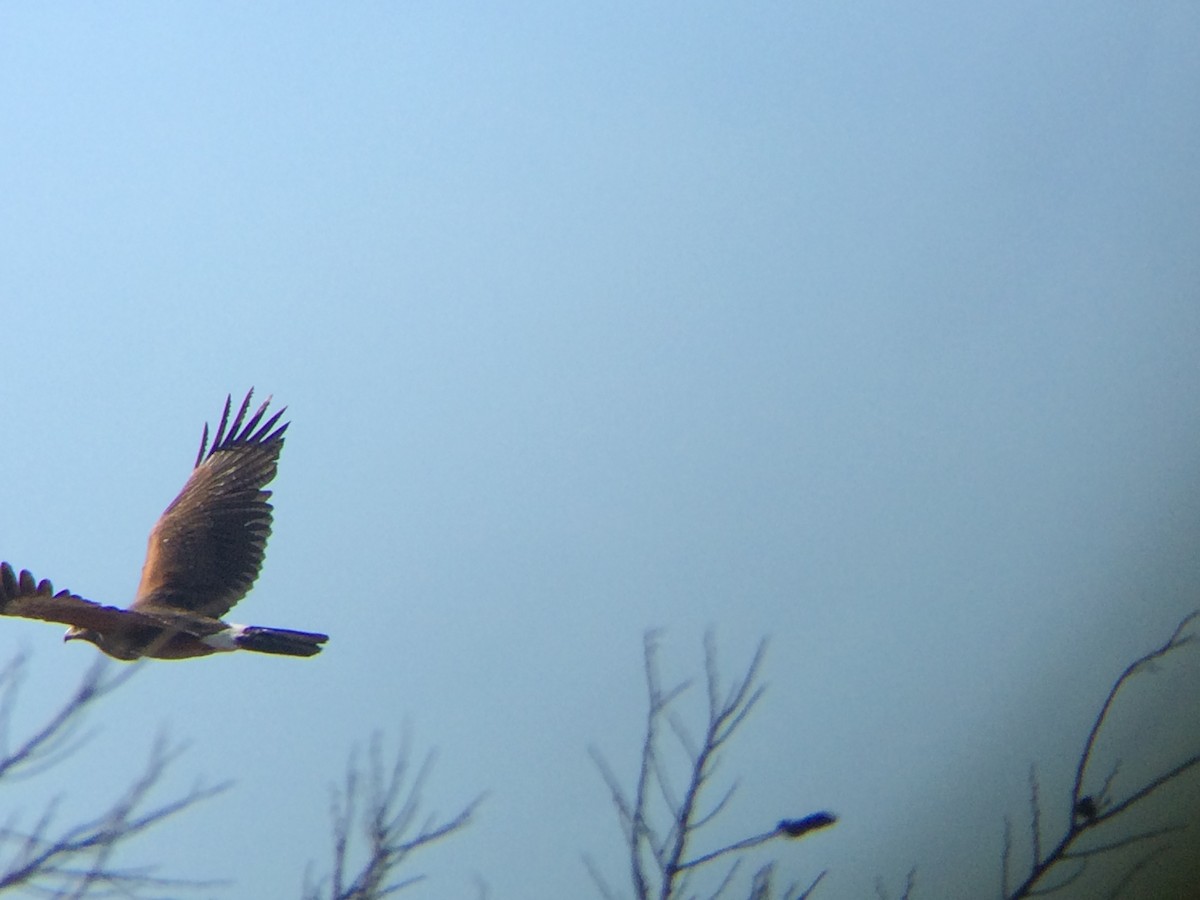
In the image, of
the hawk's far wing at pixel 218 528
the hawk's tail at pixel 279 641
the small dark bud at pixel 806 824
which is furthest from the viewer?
the hawk's far wing at pixel 218 528

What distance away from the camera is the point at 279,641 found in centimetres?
473

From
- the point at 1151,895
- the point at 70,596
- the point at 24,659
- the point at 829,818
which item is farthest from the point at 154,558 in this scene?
the point at 1151,895

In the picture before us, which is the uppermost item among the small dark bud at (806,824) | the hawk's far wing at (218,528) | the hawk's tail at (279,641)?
the hawk's far wing at (218,528)

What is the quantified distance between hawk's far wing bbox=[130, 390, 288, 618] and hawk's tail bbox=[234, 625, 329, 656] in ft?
2.23

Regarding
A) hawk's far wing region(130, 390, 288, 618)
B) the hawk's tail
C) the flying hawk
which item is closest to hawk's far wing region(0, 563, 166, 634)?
the flying hawk

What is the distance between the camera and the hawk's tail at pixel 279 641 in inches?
183

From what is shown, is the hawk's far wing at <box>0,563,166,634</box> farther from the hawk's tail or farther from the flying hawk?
the hawk's tail

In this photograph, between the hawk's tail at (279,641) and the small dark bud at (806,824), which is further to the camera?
the hawk's tail at (279,641)

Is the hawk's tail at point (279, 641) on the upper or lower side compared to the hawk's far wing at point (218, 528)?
lower

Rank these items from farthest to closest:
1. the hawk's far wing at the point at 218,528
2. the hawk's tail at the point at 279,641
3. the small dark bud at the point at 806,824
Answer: the hawk's far wing at the point at 218,528 < the hawk's tail at the point at 279,641 < the small dark bud at the point at 806,824

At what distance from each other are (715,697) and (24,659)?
2047 millimetres

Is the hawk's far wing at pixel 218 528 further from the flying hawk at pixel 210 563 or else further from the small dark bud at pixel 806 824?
the small dark bud at pixel 806 824

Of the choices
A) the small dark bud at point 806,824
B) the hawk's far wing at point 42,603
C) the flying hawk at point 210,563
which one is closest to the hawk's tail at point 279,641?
the flying hawk at point 210,563

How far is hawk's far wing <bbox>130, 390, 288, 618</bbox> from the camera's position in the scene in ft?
18.0
